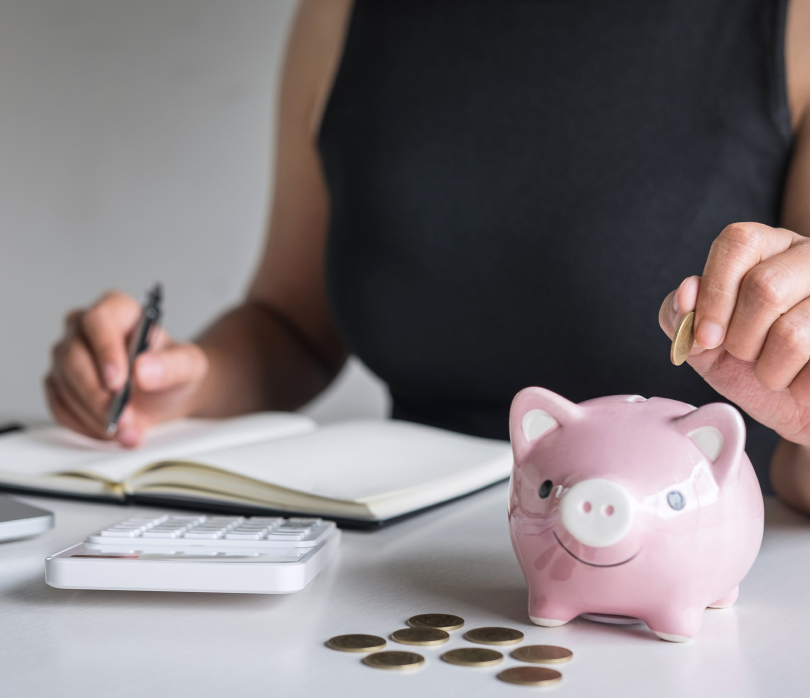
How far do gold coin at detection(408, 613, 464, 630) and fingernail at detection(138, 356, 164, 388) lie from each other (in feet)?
1.81

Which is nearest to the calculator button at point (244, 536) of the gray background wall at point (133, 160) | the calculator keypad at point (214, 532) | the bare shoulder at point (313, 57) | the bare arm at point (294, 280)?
the calculator keypad at point (214, 532)

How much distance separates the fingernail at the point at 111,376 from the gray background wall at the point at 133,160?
108cm

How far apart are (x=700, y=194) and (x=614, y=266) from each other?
111mm

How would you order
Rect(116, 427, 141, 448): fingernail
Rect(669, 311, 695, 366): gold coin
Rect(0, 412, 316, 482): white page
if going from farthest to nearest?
Rect(116, 427, 141, 448): fingernail → Rect(0, 412, 316, 482): white page → Rect(669, 311, 695, 366): gold coin

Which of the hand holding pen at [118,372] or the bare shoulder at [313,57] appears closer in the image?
the hand holding pen at [118,372]

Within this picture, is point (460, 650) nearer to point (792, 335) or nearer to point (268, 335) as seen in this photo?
point (792, 335)

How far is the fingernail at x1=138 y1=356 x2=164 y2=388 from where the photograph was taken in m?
0.84

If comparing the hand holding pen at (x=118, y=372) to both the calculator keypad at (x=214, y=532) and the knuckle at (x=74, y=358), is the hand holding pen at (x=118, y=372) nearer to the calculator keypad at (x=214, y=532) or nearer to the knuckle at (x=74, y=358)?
the knuckle at (x=74, y=358)

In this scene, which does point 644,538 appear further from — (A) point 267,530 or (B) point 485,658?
(A) point 267,530

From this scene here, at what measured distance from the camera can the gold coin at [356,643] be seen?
0.34m

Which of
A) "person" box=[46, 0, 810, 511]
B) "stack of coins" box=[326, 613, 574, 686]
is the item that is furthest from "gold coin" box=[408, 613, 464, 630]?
"person" box=[46, 0, 810, 511]

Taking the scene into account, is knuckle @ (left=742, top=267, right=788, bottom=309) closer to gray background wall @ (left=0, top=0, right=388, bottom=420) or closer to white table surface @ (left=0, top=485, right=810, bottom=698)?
white table surface @ (left=0, top=485, right=810, bottom=698)

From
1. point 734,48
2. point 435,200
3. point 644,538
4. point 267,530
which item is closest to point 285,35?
point 435,200

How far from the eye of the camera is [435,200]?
0.96 m
